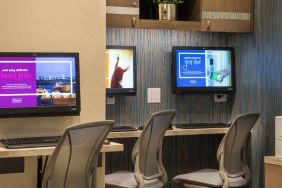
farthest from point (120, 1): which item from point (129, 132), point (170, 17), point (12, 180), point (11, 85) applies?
point (12, 180)

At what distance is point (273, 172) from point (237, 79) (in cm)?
120

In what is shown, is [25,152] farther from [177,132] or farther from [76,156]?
[177,132]

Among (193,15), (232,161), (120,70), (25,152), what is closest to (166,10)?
(193,15)

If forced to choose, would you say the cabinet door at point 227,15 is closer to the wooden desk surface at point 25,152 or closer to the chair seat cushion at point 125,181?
the chair seat cushion at point 125,181

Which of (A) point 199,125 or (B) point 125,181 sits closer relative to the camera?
(B) point 125,181

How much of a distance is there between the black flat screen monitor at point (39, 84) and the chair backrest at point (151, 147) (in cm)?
60

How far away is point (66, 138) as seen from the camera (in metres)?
2.67

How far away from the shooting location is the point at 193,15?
455cm

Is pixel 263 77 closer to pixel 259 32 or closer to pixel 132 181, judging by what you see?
pixel 259 32

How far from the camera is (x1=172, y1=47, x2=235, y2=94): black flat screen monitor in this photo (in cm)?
462

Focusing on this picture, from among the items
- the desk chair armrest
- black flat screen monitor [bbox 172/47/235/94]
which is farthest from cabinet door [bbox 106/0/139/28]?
the desk chair armrest

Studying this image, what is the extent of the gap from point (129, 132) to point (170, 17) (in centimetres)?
109

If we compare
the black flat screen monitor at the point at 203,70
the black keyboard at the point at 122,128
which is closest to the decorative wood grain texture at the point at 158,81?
the black flat screen monitor at the point at 203,70

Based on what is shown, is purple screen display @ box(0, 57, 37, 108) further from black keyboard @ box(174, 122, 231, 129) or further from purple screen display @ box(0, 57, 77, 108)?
black keyboard @ box(174, 122, 231, 129)
